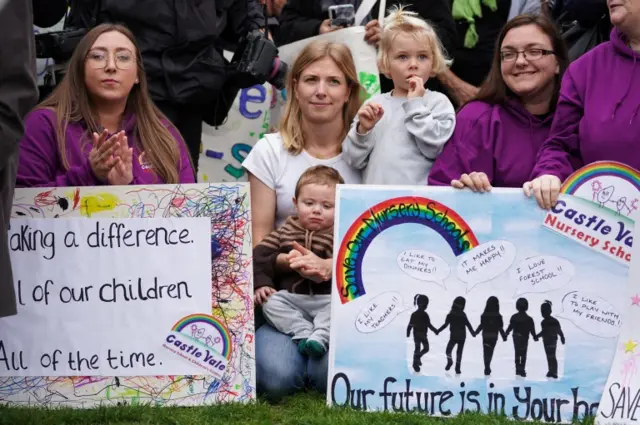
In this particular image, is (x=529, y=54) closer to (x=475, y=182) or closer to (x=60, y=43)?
(x=475, y=182)

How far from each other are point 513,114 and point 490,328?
3.89 ft

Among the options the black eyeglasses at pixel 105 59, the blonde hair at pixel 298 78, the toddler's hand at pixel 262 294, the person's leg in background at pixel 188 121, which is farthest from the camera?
the person's leg in background at pixel 188 121

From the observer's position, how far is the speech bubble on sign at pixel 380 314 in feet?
16.3

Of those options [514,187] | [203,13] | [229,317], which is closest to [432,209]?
[514,187]

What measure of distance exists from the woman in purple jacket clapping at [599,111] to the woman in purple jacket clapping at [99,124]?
1779 mm

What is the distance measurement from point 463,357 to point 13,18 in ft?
7.42

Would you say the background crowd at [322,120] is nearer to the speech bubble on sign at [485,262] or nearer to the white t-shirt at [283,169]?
the white t-shirt at [283,169]

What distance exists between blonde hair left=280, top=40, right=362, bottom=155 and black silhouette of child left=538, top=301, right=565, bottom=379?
1.59 m

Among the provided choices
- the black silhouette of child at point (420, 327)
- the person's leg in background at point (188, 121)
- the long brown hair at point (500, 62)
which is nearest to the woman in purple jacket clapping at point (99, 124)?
the person's leg in background at point (188, 121)

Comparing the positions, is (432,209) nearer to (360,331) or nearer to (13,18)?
(360,331)

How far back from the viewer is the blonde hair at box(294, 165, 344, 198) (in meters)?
5.54

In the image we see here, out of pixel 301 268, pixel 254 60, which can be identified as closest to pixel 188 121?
pixel 254 60

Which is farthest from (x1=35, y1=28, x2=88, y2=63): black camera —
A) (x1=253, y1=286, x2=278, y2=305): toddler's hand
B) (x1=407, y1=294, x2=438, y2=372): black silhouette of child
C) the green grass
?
(x1=407, y1=294, x2=438, y2=372): black silhouette of child

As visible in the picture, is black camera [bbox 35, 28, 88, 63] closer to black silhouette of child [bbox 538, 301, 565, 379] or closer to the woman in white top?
the woman in white top
